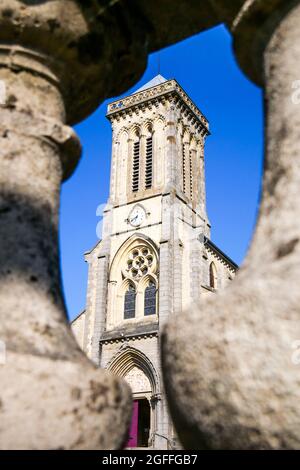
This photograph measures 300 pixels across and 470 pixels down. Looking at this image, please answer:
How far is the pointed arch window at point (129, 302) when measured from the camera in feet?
70.3

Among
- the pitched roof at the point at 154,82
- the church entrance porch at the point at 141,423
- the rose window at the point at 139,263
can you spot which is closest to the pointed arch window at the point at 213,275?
the rose window at the point at 139,263

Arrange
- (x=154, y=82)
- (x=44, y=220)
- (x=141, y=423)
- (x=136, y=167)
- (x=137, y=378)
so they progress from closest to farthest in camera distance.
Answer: (x=44, y=220) < (x=137, y=378) < (x=141, y=423) < (x=136, y=167) < (x=154, y=82)

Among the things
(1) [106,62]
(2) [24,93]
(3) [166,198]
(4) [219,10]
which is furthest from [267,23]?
(3) [166,198]

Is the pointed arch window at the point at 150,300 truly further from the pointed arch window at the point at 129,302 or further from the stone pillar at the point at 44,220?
the stone pillar at the point at 44,220

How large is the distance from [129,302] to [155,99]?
10921 millimetres

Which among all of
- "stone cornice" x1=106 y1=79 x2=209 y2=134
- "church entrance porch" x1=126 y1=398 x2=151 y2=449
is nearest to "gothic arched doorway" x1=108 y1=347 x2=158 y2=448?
"church entrance porch" x1=126 y1=398 x2=151 y2=449

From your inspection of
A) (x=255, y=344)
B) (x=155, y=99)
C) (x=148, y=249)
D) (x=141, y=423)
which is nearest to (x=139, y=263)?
(x=148, y=249)

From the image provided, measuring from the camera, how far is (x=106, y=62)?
1.71 m

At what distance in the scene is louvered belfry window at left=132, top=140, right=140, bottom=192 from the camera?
24.6 meters

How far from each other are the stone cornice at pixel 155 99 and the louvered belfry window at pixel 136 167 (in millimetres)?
2143

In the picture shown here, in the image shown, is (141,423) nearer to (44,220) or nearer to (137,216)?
(137,216)

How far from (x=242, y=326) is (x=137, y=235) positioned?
2182 centimetres

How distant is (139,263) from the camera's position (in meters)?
22.3

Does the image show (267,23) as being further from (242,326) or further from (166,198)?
(166,198)
